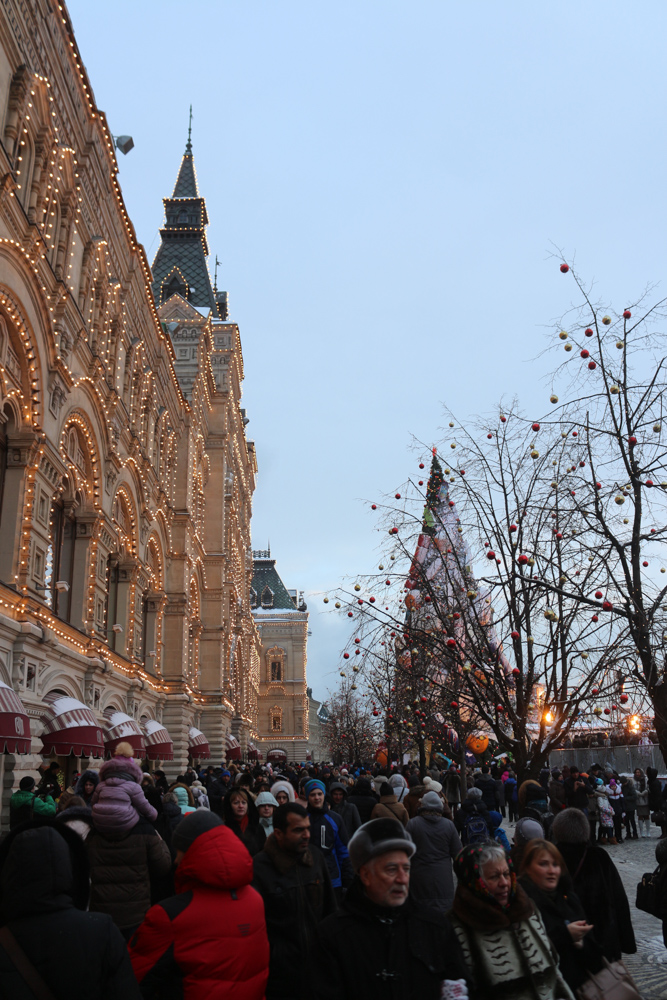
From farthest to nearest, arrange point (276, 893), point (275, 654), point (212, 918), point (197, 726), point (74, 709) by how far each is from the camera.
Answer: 1. point (275, 654)
2. point (197, 726)
3. point (74, 709)
4. point (276, 893)
5. point (212, 918)

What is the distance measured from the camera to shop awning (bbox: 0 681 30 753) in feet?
41.4

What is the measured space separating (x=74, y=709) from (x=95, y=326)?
9.57m

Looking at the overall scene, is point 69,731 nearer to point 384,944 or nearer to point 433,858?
point 433,858

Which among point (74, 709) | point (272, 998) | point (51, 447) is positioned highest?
point (51, 447)

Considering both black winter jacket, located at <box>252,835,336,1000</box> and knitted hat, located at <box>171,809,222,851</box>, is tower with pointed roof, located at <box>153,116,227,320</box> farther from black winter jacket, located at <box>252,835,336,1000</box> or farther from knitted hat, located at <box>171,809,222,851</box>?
knitted hat, located at <box>171,809,222,851</box>

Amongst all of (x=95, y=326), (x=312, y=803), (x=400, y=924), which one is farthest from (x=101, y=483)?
(x=400, y=924)

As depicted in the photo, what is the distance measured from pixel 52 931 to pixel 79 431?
720 inches

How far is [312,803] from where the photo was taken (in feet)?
25.4

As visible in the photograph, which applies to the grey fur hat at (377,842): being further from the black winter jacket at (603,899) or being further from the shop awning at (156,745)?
the shop awning at (156,745)

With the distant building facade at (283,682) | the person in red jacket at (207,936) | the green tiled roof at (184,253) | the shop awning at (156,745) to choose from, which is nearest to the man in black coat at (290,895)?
the person in red jacket at (207,936)

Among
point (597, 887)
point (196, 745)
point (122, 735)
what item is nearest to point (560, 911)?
point (597, 887)

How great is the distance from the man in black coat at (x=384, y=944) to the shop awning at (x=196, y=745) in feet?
101

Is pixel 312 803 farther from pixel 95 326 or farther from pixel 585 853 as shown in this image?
pixel 95 326

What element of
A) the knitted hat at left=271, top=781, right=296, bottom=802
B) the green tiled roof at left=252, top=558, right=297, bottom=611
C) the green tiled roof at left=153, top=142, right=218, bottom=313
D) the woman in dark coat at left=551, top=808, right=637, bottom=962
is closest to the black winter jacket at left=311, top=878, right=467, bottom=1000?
the woman in dark coat at left=551, top=808, right=637, bottom=962
